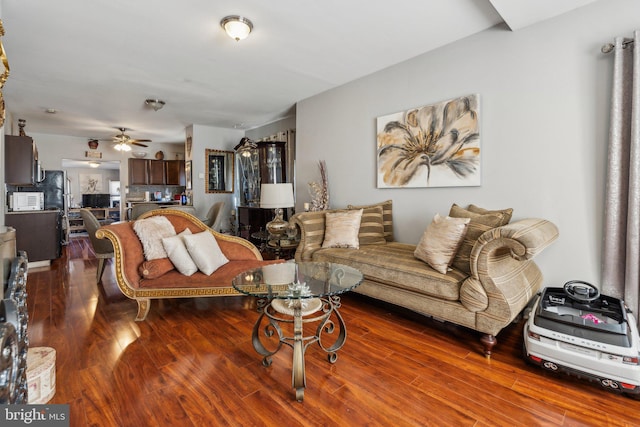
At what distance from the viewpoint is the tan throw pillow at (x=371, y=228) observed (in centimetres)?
334

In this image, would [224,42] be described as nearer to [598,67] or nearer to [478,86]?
[478,86]

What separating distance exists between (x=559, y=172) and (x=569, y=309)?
112 cm

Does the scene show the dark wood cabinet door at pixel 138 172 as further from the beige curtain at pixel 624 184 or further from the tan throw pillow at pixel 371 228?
the beige curtain at pixel 624 184

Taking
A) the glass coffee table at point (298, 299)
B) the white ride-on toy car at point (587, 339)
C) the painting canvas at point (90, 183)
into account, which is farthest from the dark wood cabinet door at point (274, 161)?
the painting canvas at point (90, 183)

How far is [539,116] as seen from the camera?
2521 millimetres

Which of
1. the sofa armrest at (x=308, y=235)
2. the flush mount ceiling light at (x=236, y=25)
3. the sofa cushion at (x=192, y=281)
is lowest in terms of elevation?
the sofa cushion at (x=192, y=281)

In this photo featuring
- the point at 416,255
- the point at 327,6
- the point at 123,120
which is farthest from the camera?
the point at 123,120

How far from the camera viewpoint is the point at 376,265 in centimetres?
268

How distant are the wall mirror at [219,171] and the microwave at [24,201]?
2743 mm

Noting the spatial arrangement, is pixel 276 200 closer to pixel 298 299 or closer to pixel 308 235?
pixel 308 235

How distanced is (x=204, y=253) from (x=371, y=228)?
1.74 meters

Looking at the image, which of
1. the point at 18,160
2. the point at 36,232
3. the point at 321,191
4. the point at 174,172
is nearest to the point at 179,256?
the point at 321,191

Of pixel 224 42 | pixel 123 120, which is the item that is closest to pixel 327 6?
pixel 224 42

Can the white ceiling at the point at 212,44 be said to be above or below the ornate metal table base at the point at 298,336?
above
